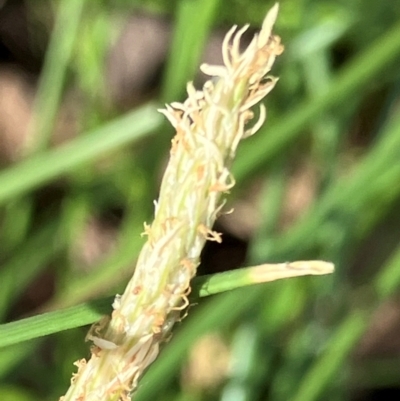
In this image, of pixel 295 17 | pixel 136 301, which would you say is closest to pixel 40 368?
pixel 295 17

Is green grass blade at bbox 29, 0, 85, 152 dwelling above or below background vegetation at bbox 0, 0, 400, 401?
above

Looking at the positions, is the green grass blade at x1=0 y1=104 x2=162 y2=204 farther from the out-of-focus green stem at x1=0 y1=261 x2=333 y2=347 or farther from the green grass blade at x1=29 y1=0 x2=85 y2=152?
the out-of-focus green stem at x1=0 y1=261 x2=333 y2=347

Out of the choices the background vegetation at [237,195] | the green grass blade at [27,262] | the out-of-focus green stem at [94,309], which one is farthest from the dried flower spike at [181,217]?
the green grass blade at [27,262]

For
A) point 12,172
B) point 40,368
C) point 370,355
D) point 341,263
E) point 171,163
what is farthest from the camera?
point 370,355

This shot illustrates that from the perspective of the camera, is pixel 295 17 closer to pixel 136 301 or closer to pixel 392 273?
A: pixel 392 273

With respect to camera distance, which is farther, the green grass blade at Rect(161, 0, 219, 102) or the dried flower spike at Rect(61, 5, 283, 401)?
the green grass blade at Rect(161, 0, 219, 102)

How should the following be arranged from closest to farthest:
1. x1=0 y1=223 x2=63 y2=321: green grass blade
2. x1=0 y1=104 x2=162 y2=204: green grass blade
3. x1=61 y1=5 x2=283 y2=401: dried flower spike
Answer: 1. x1=61 y1=5 x2=283 y2=401: dried flower spike
2. x1=0 y1=104 x2=162 y2=204: green grass blade
3. x1=0 y1=223 x2=63 y2=321: green grass blade

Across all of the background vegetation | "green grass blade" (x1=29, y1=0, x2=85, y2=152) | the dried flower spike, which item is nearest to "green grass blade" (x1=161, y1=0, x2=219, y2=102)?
the background vegetation


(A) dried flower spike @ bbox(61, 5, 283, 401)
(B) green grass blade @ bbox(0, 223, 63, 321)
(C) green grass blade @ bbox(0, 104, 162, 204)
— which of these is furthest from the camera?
(B) green grass blade @ bbox(0, 223, 63, 321)
